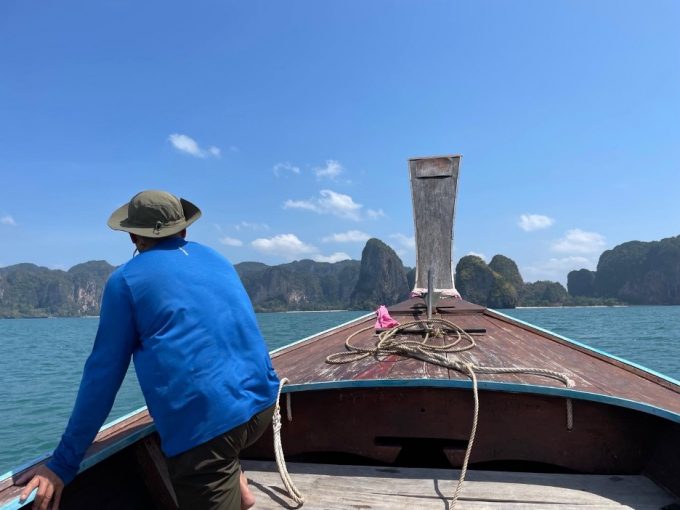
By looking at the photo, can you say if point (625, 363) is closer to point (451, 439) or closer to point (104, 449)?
point (451, 439)

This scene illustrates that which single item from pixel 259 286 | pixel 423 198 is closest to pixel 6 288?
pixel 259 286

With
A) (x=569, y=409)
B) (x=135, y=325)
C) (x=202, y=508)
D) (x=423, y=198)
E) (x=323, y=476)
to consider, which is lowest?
(x=323, y=476)

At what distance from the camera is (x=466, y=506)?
2.01 meters

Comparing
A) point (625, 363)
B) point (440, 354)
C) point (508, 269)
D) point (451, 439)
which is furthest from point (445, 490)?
point (508, 269)

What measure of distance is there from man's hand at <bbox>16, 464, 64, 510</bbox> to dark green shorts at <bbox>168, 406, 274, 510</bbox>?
0.36m

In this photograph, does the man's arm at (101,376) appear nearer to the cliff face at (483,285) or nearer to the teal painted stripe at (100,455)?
the teal painted stripe at (100,455)

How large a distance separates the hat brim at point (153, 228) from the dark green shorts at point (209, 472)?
0.72 m

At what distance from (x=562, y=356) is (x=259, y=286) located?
137295 millimetres

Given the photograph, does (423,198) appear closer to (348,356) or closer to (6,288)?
(348,356)

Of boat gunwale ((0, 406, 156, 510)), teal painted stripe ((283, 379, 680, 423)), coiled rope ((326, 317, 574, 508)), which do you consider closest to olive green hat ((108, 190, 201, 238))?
boat gunwale ((0, 406, 156, 510))

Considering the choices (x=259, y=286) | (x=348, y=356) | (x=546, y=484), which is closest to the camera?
(x=546, y=484)

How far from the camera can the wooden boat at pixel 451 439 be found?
207 cm

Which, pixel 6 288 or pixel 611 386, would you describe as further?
pixel 6 288

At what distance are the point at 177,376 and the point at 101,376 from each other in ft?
0.81
